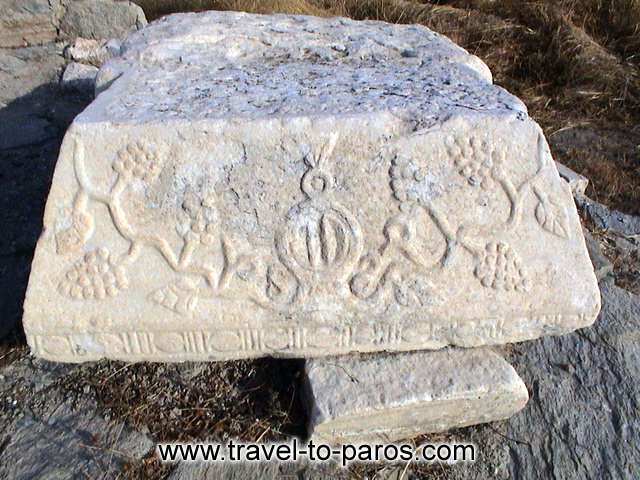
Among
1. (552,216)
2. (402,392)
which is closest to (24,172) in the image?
(402,392)

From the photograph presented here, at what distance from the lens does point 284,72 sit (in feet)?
7.31

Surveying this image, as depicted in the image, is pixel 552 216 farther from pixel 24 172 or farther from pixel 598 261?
pixel 24 172

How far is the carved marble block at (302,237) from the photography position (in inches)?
65.0

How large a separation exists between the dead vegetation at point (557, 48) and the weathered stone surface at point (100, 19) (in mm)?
345

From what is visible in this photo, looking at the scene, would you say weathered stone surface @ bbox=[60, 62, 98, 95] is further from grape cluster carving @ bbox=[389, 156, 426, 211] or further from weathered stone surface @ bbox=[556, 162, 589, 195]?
weathered stone surface @ bbox=[556, 162, 589, 195]

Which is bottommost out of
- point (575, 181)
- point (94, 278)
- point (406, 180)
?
point (575, 181)

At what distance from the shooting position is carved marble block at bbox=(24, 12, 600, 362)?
1650mm

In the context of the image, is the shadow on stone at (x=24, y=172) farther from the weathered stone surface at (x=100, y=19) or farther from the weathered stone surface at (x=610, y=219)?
the weathered stone surface at (x=610, y=219)

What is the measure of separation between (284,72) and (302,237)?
0.88 metres

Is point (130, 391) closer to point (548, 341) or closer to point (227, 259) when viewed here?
point (227, 259)

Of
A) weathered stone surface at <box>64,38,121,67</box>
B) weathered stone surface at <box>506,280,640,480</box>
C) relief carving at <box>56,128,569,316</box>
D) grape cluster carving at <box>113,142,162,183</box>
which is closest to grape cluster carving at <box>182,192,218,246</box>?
relief carving at <box>56,128,569,316</box>

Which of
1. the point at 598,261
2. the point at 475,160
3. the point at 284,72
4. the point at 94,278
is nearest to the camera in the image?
the point at 94,278

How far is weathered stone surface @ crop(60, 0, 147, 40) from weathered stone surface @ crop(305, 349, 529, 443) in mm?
3315

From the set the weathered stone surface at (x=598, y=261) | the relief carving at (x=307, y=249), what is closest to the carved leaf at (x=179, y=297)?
the relief carving at (x=307, y=249)
